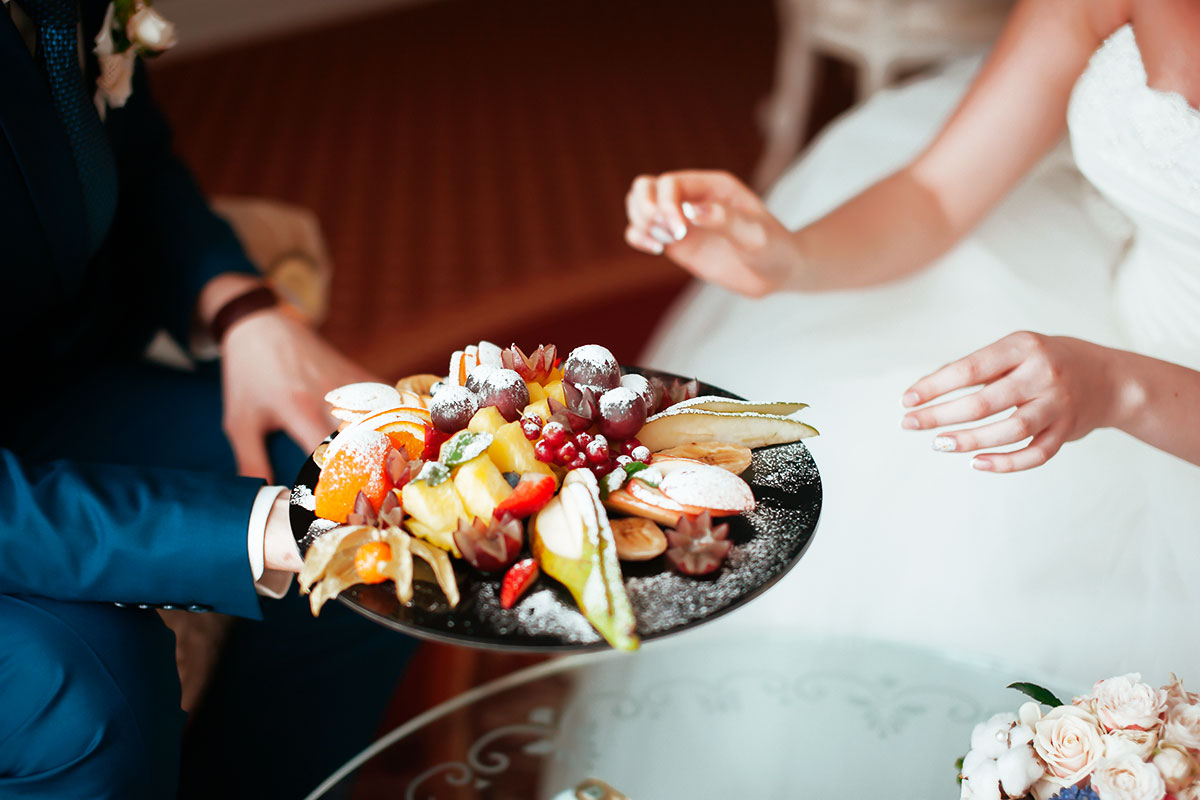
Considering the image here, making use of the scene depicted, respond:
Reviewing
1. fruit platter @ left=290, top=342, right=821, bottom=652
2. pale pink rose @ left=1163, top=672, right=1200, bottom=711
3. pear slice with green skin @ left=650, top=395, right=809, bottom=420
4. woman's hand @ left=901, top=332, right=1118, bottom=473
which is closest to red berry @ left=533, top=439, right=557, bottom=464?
fruit platter @ left=290, top=342, right=821, bottom=652

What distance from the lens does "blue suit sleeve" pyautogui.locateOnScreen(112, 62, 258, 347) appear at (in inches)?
53.2

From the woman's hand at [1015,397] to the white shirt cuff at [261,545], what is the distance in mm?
577

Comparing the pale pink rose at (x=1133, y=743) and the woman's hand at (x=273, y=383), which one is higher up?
the pale pink rose at (x=1133, y=743)

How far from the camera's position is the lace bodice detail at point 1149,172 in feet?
3.34

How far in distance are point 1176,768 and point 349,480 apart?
623 mm

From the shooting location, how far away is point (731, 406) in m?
0.85

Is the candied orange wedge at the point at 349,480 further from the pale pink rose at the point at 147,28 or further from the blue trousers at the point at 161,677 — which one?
the pale pink rose at the point at 147,28

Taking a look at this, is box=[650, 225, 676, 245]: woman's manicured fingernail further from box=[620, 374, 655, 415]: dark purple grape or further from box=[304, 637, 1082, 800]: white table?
box=[304, 637, 1082, 800]: white table

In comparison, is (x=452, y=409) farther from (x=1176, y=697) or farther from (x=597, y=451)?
(x=1176, y=697)

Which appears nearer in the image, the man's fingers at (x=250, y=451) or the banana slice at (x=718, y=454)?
the banana slice at (x=718, y=454)

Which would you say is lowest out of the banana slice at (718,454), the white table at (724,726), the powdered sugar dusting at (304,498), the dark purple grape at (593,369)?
the white table at (724,726)

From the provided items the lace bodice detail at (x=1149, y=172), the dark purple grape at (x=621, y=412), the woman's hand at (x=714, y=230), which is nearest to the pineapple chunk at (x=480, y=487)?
the dark purple grape at (x=621, y=412)

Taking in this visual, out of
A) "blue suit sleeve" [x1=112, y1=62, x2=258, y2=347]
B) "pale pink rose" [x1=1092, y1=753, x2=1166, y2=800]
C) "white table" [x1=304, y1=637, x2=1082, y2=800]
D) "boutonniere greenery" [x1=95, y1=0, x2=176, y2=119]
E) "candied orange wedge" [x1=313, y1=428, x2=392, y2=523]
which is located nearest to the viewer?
"pale pink rose" [x1=1092, y1=753, x2=1166, y2=800]

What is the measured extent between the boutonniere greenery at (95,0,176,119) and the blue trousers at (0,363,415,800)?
39 cm
